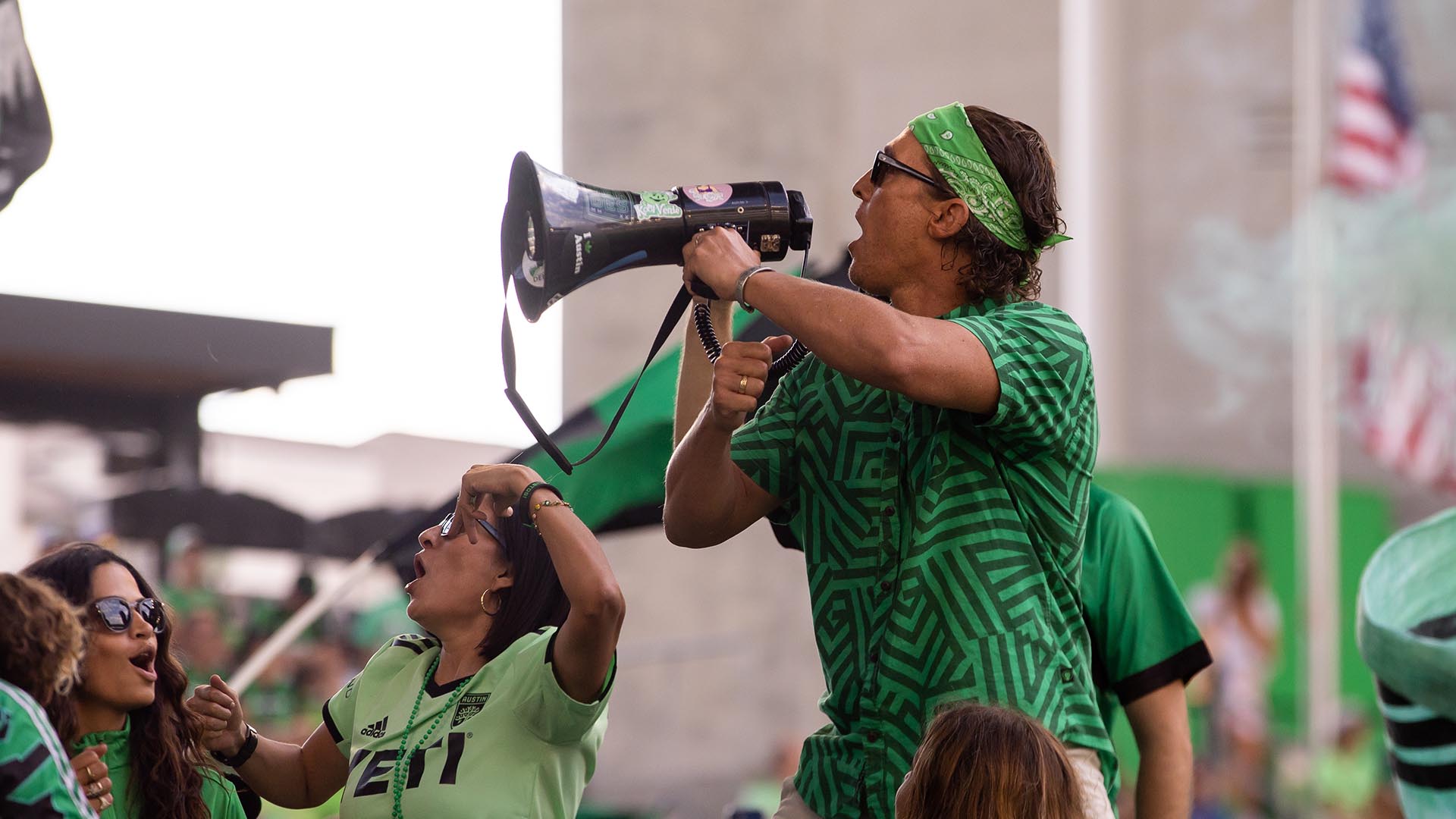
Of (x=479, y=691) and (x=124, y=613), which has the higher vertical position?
(x=124, y=613)

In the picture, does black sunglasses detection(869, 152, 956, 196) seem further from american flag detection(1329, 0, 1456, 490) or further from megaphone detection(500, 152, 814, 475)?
american flag detection(1329, 0, 1456, 490)

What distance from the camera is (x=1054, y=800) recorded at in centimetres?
231

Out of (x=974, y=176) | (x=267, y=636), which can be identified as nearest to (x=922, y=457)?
(x=974, y=176)

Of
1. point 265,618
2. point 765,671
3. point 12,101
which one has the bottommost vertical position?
point 765,671

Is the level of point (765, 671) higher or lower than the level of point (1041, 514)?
lower

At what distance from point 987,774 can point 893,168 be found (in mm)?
933

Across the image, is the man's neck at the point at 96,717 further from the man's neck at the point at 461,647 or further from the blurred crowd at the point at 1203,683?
the blurred crowd at the point at 1203,683

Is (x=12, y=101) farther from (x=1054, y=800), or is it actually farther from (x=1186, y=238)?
(x=1186, y=238)

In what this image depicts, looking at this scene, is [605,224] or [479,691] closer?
[605,224]

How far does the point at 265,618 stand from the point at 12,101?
3616 millimetres

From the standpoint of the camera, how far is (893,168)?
2.71 metres

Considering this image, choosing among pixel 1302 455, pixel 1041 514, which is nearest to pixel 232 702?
pixel 1041 514

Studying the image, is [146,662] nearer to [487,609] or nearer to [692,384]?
[487,609]

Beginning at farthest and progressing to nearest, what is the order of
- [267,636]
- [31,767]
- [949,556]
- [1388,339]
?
1. [1388,339]
2. [267,636]
3. [949,556]
4. [31,767]
